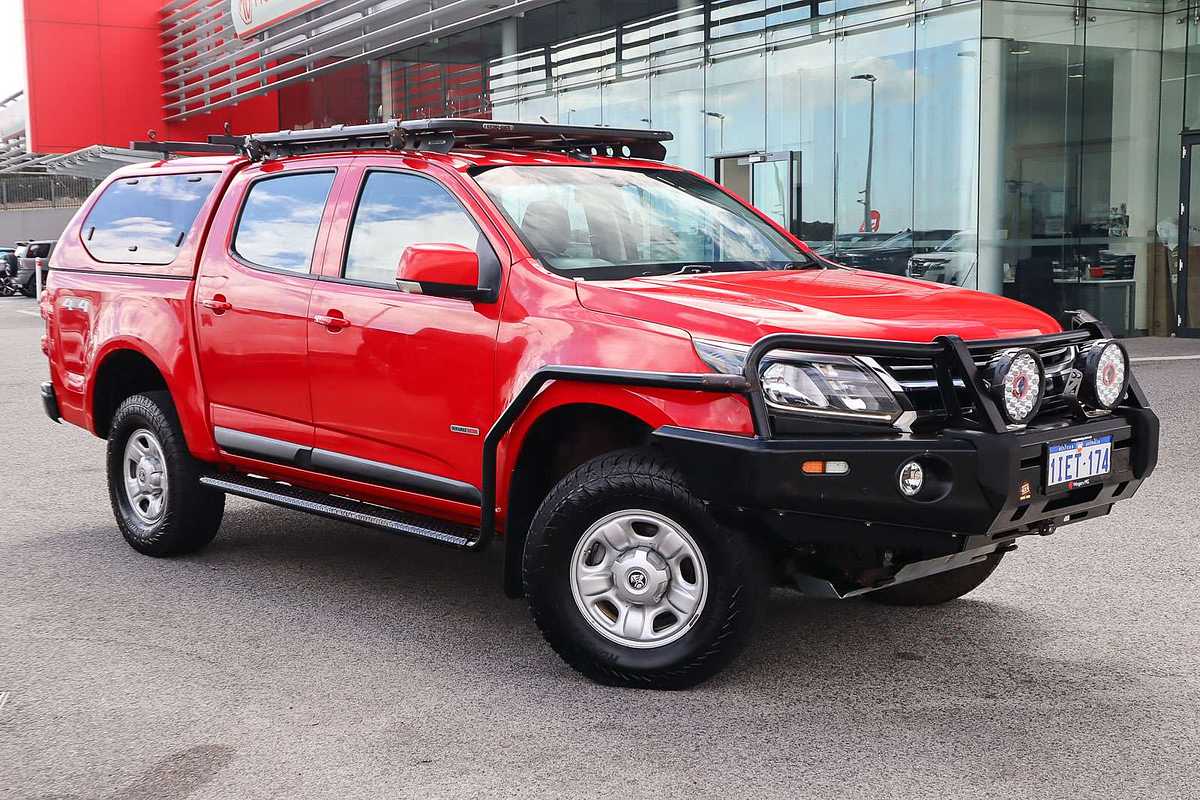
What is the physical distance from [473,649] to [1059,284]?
48.4 ft

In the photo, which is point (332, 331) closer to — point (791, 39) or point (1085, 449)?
point (1085, 449)

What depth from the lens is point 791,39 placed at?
19484 millimetres

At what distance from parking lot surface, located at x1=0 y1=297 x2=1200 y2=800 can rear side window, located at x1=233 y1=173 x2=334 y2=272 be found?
1446 mm

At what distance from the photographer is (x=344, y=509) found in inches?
211

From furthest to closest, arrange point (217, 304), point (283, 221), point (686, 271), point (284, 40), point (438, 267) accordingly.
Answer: point (284, 40) < point (217, 304) < point (283, 221) < point (686, 271) < point (438, 267)

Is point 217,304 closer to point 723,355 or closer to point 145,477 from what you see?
Answer: point 145,477

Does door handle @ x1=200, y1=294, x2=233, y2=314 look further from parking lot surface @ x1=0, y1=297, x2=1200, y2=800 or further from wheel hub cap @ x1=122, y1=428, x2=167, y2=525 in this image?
parking lot surface @ x1=0, y1=297, x2=1200, y2=800

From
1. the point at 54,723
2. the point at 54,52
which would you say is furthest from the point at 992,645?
the point at 54,52

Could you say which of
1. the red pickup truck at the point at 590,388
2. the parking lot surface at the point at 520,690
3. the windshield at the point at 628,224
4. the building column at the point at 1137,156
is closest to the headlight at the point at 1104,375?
the red pickup truck at the point at 590,388

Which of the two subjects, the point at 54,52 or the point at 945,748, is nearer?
the point at 945,748

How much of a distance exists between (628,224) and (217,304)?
1943 millimetres

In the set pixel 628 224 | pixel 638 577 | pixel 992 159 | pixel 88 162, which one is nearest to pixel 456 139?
pixel 628 224

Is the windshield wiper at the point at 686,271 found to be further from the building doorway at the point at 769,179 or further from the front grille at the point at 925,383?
the building doorway at the point at 769,179

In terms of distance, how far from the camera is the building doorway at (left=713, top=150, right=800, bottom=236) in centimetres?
1958
